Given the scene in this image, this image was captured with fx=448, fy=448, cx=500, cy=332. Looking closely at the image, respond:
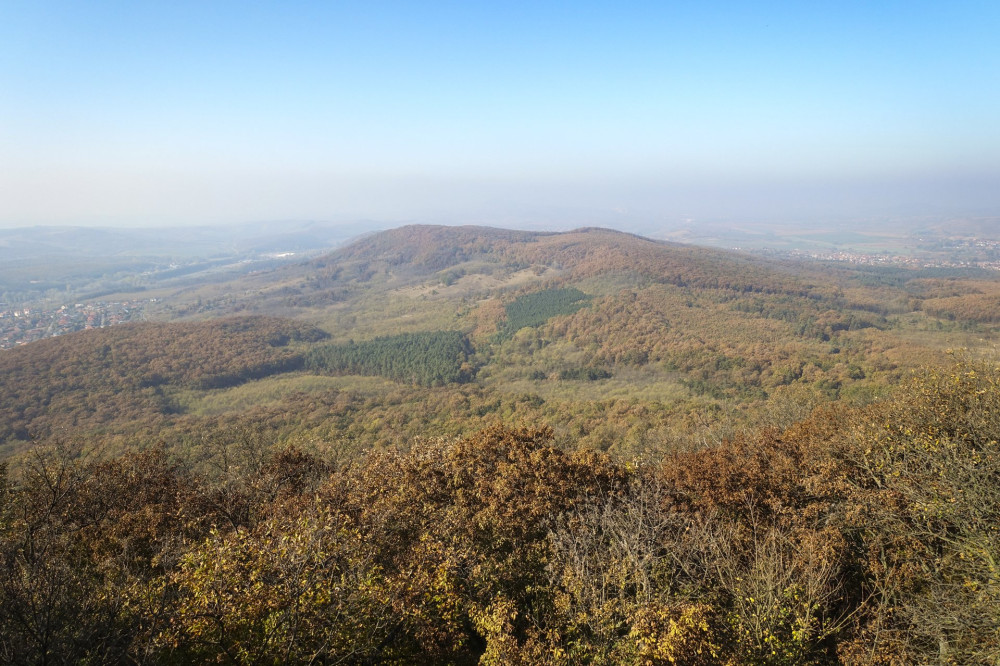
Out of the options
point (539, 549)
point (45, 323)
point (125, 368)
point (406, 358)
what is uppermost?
point (539, 549)

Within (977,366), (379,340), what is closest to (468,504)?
(977,366)

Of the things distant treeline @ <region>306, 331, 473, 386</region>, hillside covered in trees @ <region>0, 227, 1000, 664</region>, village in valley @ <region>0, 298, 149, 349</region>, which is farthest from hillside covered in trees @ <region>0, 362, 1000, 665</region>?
village in valley @ <region>0, 298, 149, 349</region>

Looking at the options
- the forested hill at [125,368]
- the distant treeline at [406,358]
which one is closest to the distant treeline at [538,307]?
the distant treeline at [406,358]

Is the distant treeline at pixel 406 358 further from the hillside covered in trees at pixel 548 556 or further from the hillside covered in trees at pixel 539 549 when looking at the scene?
the hillside covered in trees at pixel 548 556

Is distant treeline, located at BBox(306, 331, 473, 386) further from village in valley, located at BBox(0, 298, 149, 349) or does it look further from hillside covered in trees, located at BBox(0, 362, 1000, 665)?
village in valley, located at BBox(0, 298, 149, 349)

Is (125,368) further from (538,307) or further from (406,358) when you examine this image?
(538,307)

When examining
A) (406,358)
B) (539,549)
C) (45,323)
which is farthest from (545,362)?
(45,323)

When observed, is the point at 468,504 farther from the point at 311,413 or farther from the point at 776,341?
the point at 776,341
